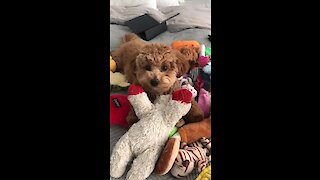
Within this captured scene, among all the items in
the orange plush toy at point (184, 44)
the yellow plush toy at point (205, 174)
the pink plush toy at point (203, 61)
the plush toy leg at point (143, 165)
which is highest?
the orange plush toy at point (184, 44)

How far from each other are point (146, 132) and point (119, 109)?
0.19 metres

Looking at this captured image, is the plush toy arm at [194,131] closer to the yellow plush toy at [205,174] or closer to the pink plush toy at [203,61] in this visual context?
the yellow plush toy at [205,174]

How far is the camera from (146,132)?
3.78 ft

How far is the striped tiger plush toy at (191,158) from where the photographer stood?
111 cm

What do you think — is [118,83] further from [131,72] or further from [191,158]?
[191,158]

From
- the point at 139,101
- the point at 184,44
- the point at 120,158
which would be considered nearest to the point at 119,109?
the point at 139,101

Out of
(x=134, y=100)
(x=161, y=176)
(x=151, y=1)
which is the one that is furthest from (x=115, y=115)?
(x=151, y=1)

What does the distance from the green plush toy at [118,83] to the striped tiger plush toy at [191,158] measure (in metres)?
0.33

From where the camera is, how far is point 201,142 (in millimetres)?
1198

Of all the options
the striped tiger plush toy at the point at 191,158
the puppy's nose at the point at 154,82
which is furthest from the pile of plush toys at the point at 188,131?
the puppy's nose at the point at 154,82

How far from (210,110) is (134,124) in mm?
272

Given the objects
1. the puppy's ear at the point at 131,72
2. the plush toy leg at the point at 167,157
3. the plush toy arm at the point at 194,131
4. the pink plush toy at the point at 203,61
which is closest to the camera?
the plush toy leg at the point at 167,157

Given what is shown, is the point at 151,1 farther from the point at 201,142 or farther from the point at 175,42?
the point at 201,142

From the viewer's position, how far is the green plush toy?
4.43ft
